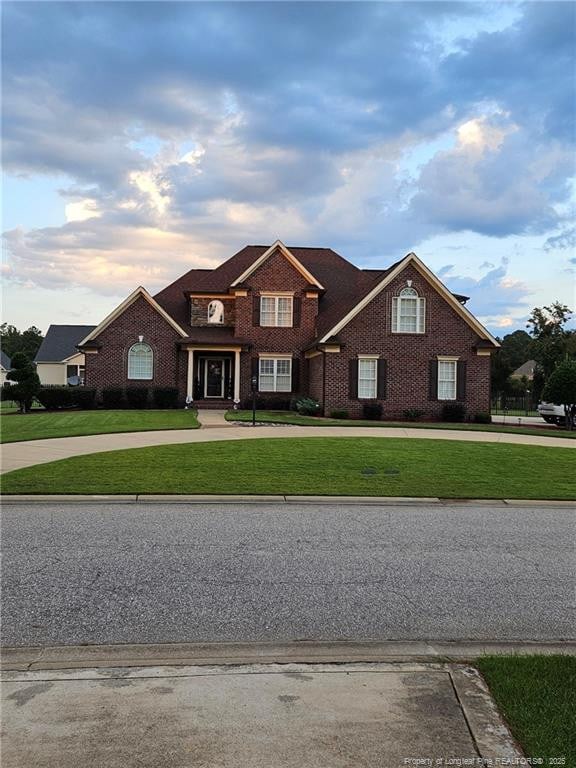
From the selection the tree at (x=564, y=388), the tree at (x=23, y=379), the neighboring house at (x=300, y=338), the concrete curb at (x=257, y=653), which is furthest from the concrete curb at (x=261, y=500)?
the tree at (x=23, y=379)

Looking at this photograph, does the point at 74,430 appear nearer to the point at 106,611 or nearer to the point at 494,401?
the point at 106,611

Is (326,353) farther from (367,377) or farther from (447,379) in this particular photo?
(447,379)

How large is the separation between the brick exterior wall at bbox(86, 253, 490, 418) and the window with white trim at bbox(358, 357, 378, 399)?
0.40m

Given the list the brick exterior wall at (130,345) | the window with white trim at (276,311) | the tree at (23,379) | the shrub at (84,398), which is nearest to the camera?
the tree at (23,379)

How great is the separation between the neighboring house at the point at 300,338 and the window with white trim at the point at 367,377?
0.04 m

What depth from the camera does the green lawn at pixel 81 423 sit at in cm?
1894

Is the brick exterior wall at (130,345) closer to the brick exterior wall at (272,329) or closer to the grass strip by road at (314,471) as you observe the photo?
the brick exterior wall at (272,329)

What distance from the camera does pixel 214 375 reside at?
33.4 m

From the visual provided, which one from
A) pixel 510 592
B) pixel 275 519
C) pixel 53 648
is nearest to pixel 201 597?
pixel 53 648

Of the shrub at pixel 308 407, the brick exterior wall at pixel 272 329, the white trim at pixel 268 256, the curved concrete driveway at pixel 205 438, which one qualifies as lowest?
the curved concrete driveway at pixel 205 438

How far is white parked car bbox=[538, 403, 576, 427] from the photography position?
28250 millimetres

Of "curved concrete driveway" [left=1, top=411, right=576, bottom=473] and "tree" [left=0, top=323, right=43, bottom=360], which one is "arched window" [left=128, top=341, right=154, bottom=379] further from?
"tree" [left=0, top=323, right=43, bottom=360]

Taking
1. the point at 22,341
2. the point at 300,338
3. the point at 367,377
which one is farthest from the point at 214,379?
the point at 22,341

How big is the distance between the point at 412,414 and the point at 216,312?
11.6 metres
